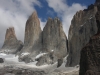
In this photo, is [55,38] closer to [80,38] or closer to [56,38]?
[56,38]

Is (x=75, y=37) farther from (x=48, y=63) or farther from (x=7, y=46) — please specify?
(x=7, y=46)

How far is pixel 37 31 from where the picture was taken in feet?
446

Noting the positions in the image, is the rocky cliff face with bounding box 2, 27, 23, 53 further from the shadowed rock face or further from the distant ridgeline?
the shadowed rock face

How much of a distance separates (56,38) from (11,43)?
49.0m

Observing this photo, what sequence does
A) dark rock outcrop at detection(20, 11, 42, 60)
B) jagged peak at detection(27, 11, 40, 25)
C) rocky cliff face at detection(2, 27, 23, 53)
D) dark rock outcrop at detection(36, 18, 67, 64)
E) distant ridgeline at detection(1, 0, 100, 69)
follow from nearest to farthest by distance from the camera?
1. distant ridgeline at detection(1, 0, 100, 69)
2. dark rock outcrop at detection(36, 18, 67, 64)
3. dark rock outcrop at detection(20, 11, 42, 60)
4. jagged peak at detection(27, 11, 40, 25)
5. rocky cliff face at detection(2, 27, 23, 53)

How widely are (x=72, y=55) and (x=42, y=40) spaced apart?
41789 millimetres

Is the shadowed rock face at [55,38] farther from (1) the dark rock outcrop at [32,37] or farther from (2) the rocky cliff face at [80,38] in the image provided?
(2) the rocky cliff face at [80,38]

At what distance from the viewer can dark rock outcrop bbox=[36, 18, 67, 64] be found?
112956mm

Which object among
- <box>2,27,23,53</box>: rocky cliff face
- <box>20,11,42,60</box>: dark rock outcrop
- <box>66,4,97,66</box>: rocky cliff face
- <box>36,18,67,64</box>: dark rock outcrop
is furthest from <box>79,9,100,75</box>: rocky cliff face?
<box>2,27,23,53</box>: rocky cliff face

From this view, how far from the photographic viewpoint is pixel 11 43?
6294 inches

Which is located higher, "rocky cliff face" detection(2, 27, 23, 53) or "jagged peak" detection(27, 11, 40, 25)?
"jagged peak" detection(27, 11, 40, 25)

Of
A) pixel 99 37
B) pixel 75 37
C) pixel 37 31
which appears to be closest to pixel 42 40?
pixel 37 31

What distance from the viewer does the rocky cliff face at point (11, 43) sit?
156 metres

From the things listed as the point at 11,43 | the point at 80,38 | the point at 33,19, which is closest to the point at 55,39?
the point at 33,19
